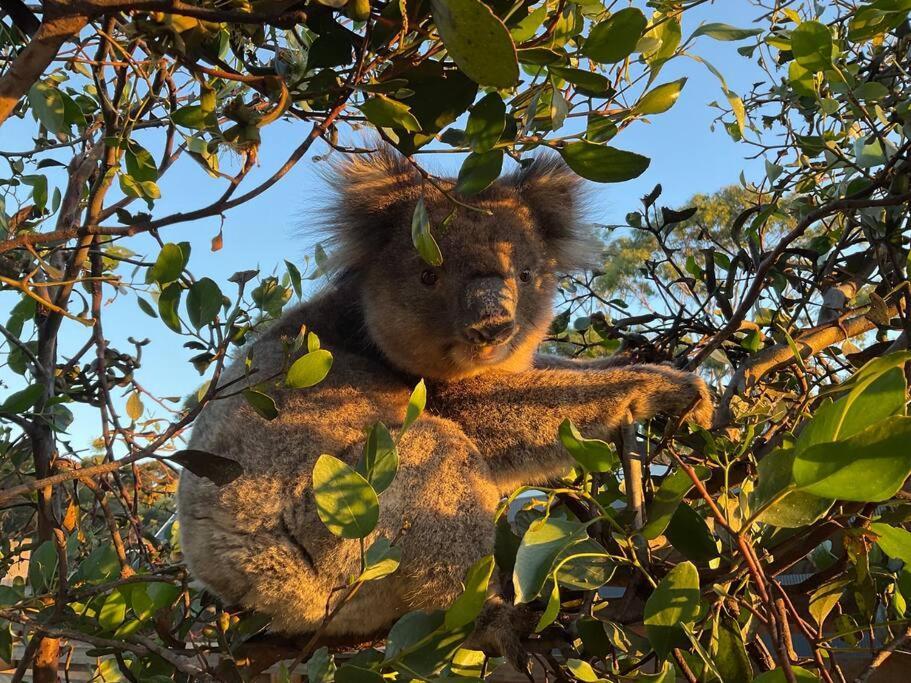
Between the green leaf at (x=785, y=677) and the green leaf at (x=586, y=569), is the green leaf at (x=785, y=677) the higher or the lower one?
the lower one

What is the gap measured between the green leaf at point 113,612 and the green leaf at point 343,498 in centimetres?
89

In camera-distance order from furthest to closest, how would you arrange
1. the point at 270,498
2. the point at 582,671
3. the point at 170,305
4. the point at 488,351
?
the point at 488,351
the point at 270,498
the point at 170,305
the point at 582,671

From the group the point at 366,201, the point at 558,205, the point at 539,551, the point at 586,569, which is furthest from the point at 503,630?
the point at 558,205

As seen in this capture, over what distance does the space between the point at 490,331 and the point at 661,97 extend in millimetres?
1120

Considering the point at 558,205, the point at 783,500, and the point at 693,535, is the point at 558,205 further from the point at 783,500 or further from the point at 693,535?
the point at 783,500

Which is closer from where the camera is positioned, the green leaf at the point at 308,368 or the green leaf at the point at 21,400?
the green leaf at the point at 308,368

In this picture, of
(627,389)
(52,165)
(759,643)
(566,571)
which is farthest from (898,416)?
(52,165)

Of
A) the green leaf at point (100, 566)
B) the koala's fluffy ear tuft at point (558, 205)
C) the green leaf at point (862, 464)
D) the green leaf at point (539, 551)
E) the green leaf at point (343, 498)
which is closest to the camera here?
the green leaf at point (862, 464)

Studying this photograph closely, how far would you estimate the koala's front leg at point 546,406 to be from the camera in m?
2.40

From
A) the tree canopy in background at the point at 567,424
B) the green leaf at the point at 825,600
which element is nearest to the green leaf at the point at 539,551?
the tree canopy in background at the point at 567,424

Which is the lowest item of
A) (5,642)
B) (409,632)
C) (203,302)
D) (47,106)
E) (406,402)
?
(409,632)

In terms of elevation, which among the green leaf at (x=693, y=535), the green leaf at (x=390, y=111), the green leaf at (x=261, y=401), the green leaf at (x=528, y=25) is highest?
the green leaf at (x=528, y=25)

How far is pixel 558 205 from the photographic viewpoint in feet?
10.5

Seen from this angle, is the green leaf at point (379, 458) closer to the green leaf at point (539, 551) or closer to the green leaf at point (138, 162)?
the green leaf at point (539, 551)
